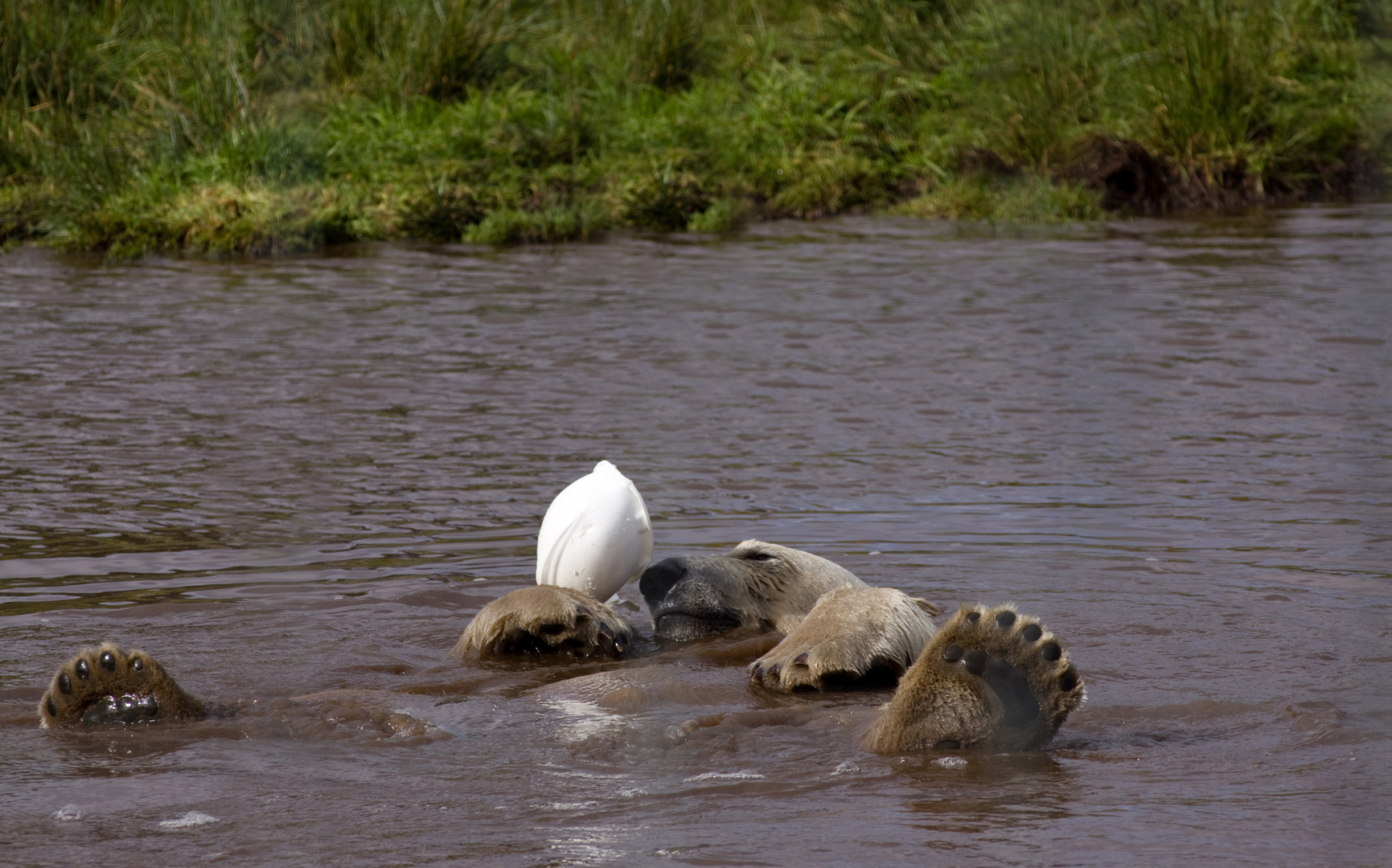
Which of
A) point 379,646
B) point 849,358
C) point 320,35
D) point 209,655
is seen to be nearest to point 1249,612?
point 379,646

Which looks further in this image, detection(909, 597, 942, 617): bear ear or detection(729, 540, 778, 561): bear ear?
detection(729, 540, 778, 561): bear ear

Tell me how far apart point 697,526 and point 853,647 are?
177 centimetres

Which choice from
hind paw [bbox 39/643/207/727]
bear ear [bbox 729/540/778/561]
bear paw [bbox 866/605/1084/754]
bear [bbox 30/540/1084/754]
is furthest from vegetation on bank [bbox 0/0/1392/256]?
bear paw [bbox 866/605/1084/754]

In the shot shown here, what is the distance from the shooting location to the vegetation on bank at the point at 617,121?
43.1 feet

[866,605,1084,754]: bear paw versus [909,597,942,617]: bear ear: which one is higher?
[866,605,1084,754]: bear paw

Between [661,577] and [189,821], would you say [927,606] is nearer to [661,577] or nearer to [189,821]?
→ [661,577]

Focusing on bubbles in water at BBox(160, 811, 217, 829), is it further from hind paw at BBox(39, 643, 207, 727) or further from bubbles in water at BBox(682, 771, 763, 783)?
bubbles in water at BBox(682, 771, 763, 783)

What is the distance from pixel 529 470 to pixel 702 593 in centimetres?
218

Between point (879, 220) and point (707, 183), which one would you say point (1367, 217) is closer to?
point (879, 220)

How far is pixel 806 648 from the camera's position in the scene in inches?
150

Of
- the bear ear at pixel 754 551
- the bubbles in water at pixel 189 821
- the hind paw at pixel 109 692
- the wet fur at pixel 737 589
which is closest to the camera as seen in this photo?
the bubbles in water at pixel 189 821

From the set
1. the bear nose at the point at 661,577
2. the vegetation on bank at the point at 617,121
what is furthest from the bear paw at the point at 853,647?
the vegetation on bank at the point at 617,121

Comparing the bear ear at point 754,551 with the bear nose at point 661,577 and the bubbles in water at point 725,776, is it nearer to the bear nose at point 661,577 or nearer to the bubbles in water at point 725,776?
the bear nose at point 661,577

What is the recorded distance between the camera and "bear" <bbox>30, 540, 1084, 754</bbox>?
3.21 metres
